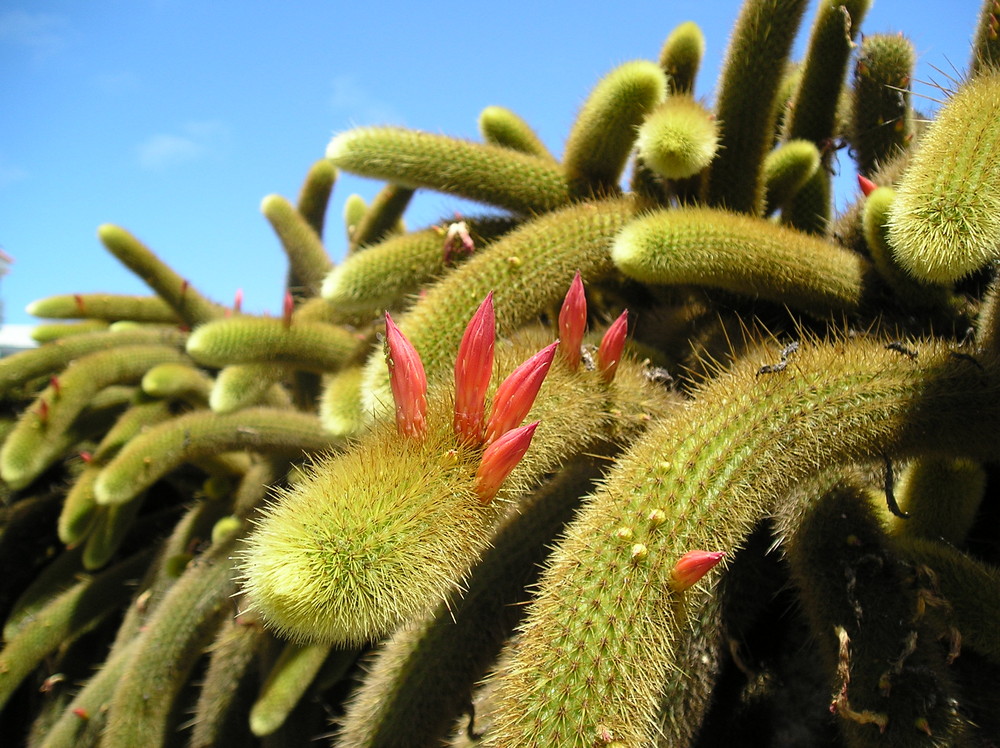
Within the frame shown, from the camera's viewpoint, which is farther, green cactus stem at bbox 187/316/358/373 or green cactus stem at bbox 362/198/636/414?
green cactus stem at bbox 187/316/358/373

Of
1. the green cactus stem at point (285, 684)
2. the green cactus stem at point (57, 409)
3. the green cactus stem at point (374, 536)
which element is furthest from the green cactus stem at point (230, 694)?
the green cactus stem at point (374, 536)

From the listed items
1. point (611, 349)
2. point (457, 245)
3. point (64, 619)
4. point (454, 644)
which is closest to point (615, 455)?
point (611, 349)

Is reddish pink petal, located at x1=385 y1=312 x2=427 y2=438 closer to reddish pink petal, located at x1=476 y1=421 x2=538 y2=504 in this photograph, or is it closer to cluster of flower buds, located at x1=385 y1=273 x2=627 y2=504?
cluster of flower buds, located at x1=385 y1=273 x2=627 y2=504

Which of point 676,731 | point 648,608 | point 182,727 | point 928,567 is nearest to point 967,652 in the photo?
point 928,567

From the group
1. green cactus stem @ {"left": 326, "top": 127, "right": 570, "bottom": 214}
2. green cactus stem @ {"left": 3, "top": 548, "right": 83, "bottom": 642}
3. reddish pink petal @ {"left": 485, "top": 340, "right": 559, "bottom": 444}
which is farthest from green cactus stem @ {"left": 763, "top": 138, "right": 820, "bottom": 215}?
green cactus stem @ {"left": 3, "top": 548, "right": 83, "bottom": 642}

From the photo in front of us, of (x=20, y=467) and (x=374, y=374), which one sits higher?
(x=374, y=374)

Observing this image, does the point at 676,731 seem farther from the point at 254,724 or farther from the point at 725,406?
the point at 254,724

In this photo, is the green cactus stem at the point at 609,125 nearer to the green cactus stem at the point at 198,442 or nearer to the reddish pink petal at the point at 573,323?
the reddish pink petal at the point at 573,323
